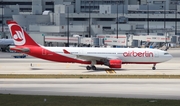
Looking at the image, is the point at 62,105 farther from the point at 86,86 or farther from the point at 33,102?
the point at 86,86

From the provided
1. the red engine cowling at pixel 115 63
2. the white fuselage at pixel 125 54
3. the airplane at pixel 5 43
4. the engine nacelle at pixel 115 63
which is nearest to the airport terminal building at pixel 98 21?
the airplane at pixel 5 43

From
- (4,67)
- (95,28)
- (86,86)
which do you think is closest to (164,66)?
(4,67)

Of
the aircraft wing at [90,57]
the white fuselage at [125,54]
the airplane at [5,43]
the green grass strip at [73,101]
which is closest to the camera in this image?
the green grass strip at [73,101]

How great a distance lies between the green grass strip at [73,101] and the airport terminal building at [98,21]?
81.5 metres

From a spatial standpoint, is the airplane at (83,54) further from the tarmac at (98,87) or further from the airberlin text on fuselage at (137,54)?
the tarmac at (98,87)

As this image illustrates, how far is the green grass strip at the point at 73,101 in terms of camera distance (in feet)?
136

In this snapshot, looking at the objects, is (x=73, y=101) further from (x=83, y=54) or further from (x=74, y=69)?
(x=83, y=54)

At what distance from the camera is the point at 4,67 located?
254ft

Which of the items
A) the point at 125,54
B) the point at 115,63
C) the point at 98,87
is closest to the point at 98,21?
the point at 125,54

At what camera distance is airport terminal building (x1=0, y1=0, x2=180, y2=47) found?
13262cm

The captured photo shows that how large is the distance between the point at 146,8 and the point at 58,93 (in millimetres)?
132509

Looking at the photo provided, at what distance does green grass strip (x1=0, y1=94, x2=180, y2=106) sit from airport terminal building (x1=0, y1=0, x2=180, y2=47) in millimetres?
81549

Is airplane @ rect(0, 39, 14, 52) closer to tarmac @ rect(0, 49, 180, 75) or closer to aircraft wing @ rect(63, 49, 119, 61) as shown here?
tarmac @ rect(0, 49, 180, 75)

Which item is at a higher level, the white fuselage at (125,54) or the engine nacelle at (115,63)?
the white fuselage at (125,54)
